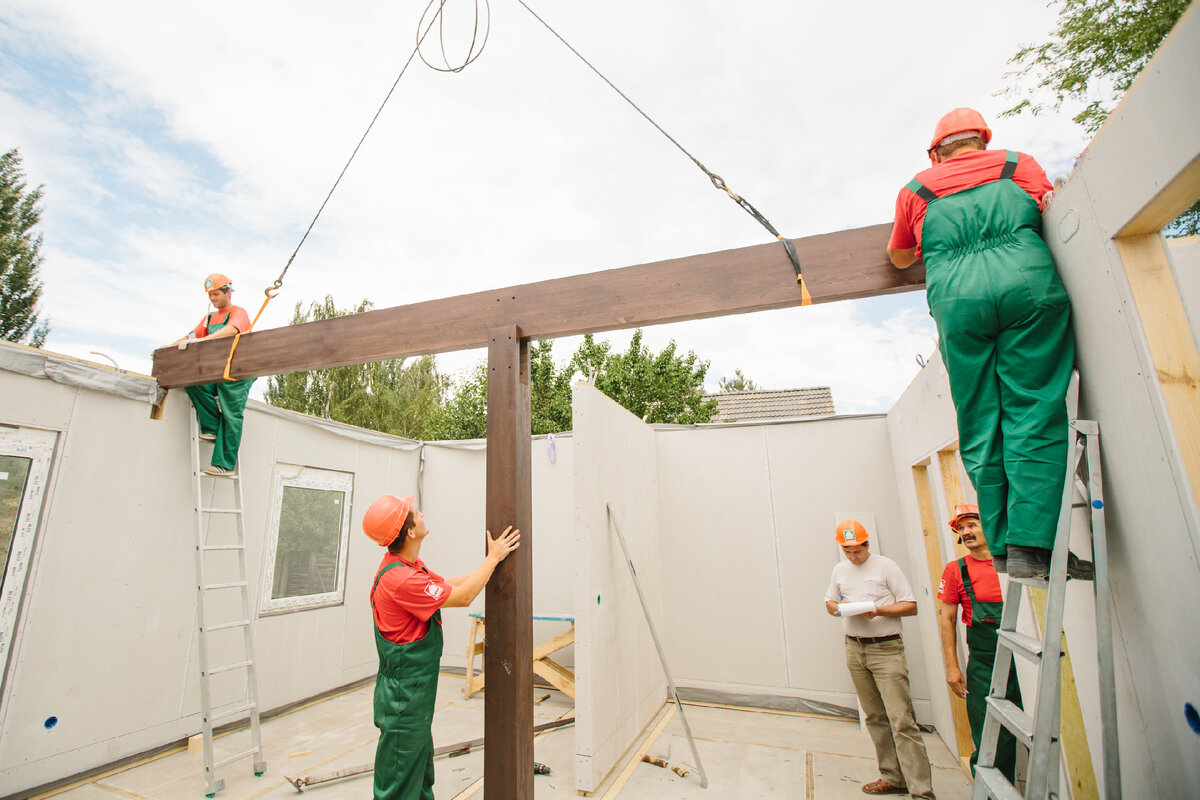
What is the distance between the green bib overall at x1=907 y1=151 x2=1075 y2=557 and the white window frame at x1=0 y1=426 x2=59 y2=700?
466cm

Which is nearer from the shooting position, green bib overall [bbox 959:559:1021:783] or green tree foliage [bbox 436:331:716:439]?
green bib overall [bbox 959:559:1021:783]

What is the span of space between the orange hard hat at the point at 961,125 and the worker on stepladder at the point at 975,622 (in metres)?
1.72

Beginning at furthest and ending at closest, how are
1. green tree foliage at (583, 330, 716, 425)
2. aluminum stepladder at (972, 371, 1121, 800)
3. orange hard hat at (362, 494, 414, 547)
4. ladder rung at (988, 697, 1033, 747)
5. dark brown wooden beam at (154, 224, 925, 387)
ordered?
green tree foliage at (583, 330, 716, 425), orange hard hat at (362, 494, 414, 547), dark brown wooden beam at (154, 224, 925, 387), ladder rung at (988, 697, 1033, 747), aluminum stepladder at (972, 371, 1121, 800)

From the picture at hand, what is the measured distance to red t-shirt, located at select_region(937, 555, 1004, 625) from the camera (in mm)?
2436

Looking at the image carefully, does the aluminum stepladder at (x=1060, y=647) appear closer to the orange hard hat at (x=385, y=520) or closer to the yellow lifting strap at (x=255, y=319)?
the orange hard hat at (x=385, y=520)

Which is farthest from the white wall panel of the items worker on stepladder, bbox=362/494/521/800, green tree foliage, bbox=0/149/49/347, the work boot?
green tree foliage, bbox=0/149/49/347

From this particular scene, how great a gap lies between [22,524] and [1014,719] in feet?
15.5

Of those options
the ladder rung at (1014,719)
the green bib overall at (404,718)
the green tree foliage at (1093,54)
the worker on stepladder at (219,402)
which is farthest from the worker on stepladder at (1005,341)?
the green tree foliage at (1093,54)

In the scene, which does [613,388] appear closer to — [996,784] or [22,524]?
[22,524]

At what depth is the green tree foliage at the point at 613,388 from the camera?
11.1 m

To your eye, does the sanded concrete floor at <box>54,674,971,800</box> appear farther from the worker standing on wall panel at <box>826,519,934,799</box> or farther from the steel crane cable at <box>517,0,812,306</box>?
the steel crane cable at <box>517,0,812,306</box>

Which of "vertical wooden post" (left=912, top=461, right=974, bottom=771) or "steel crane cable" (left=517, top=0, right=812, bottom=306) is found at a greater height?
"steel crane cable" (left=517, top=0, right=812, bottom=306)

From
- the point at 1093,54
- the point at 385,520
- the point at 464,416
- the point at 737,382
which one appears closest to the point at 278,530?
the point at 385,520

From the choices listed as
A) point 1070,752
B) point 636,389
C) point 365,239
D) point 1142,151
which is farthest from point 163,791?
point 636,389
